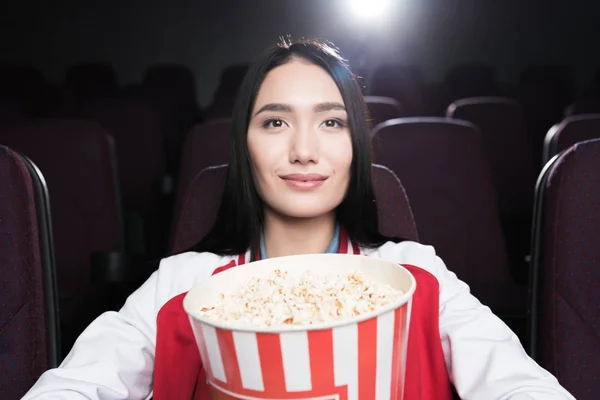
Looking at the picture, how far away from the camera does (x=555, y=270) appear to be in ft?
3.56

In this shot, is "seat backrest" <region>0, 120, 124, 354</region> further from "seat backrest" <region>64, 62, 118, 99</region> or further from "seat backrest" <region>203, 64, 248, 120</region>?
"seat backrest" <region>64, 62, 118, 99</region>

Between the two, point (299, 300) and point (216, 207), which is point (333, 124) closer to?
point (216, 207)

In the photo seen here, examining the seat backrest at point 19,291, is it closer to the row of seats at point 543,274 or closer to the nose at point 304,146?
the row of seats at point 543,274

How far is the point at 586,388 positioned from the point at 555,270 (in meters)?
0.19

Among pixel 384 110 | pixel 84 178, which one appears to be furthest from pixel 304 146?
pixel 384 110

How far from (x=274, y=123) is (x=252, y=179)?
117 mm

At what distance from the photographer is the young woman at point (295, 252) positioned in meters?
0.83

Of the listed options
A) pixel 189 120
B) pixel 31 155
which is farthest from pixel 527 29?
pixel 31 155

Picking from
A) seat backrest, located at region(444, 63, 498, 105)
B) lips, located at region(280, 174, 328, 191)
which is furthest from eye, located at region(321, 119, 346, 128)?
seat backrest, located at region(444, 63, 498, 105)

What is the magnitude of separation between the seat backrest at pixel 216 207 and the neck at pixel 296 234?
0.15 m

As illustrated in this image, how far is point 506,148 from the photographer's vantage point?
264 centimetres

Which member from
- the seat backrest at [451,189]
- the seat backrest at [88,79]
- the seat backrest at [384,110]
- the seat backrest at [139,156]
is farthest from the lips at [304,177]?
the seat backrest at [88,79]

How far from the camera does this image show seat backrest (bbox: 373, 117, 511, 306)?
168 centimetres

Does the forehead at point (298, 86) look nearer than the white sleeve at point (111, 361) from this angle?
No
